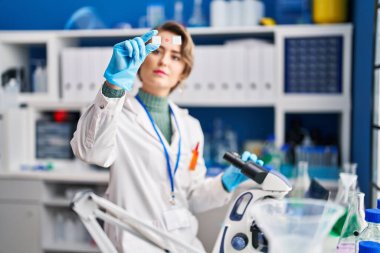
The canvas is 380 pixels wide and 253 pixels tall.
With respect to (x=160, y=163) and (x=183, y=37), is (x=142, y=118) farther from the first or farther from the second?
(x=183, y=37)

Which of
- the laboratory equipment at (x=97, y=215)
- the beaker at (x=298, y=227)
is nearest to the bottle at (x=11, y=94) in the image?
the laboratory equipment at (x=97, y=215)

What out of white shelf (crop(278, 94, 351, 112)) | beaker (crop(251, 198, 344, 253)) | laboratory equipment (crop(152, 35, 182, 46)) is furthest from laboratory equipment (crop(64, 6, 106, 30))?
beaker (crop(251, 198, 344, 253))

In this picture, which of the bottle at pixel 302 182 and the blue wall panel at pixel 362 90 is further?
the blue wall panel at pixel 362 90

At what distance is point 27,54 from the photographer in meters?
3.57

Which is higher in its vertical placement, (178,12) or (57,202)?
(178,12)

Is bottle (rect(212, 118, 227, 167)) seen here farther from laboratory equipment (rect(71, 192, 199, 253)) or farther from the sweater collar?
laboratory equipment (rect(71, 192, 199, 253))

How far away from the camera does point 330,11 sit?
2908 millimetres

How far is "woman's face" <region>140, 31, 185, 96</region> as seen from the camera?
69.2 inches

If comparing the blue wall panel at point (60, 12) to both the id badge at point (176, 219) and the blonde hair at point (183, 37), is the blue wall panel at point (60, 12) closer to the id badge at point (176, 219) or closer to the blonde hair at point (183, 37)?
the blonde hair at point (183, 37)

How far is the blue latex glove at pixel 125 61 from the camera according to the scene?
1.32 m

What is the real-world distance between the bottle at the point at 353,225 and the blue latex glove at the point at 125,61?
691 millimetres

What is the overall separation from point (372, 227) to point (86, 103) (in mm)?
2263

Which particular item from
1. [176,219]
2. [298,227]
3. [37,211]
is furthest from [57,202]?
[298,227]

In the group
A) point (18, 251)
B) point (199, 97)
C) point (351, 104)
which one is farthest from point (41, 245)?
point (351, 104)
